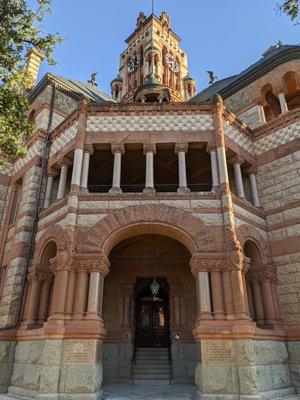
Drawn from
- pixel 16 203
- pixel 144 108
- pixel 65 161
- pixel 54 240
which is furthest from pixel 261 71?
pixel 16 203

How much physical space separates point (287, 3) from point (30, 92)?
567 inches

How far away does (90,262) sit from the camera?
1066 cm

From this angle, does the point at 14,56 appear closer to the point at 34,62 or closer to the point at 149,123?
the point at 149,123

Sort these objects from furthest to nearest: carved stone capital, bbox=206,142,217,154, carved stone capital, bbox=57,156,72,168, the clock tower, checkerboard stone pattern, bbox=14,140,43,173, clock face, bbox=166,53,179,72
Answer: clock face, bbox=166,53,179,72 < the clock tower < checkerboard stone pattern, bbox=14,140,43,173 < carved stone capital, bbox=57,156,72,168 < carved stone capital, bbox=206,142,217,154

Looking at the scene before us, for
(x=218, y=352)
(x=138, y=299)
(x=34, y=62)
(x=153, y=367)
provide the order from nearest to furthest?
(x=218, y=352) < (x=153, y=367) < (x=138, y=299) < (x=34, y=62)

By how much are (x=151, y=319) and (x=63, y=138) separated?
10.3m

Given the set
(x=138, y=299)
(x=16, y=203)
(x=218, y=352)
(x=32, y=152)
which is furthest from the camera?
(x=138, y=299)

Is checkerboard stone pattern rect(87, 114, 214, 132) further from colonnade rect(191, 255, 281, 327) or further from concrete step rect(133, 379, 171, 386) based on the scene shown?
concrete step rect(133, 379, 171, 386)

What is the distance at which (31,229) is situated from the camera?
13.2 meters

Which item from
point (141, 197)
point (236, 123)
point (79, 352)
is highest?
point (236, 123)

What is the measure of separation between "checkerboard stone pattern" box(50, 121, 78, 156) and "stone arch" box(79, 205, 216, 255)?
13.9 feet

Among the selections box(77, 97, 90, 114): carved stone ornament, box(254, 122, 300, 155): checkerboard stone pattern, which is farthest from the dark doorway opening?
box(77, 97, 90, 114): carved stone ornament

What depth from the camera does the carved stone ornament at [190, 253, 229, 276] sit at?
10.5 metres

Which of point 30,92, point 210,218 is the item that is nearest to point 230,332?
point 210,218
